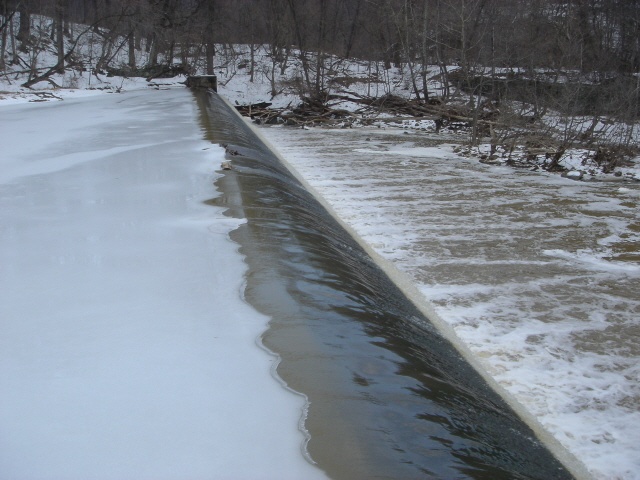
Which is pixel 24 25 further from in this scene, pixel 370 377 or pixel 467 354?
pixel 370 377

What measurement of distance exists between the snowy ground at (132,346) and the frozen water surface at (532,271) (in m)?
1.66

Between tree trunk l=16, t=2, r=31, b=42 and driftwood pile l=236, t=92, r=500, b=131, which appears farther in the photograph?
tree trunk l=16, t=2, r=31, b=42

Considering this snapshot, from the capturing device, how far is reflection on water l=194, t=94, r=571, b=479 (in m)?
→ 2.29

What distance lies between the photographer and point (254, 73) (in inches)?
1248

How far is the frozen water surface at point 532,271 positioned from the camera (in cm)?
366

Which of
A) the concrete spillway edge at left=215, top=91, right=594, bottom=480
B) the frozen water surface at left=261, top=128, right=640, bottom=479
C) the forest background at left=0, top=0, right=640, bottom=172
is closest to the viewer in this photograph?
the concrete spillway edge at left=215, top=91, right=594, bottom=480

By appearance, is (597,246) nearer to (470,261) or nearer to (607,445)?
(470,261)

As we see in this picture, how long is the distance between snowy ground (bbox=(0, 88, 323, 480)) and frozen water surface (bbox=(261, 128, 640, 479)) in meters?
1.66

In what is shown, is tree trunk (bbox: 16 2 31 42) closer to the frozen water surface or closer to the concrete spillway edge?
the frozen water surface

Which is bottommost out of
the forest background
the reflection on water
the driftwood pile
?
the reflection on water

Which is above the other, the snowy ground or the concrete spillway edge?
the snowy ground

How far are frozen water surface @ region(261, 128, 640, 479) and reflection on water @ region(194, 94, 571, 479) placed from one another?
0.42 metres

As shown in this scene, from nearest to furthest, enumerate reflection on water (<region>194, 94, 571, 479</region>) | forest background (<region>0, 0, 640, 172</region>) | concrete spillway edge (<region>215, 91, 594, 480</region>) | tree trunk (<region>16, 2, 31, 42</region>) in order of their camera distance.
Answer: reflection on water (<region>194, 94, 571, 479</region>) → concrete spillway edge (<region>215, 91, 594, 480</region>) → forest background (<region>0, 0, 640, 172</region>) → tree trunk (<region>16, 2, 31, 42</region>)

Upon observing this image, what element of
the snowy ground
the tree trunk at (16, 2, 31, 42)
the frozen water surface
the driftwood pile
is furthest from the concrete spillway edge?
the tree trunk at (16, 2, 31, 42)
